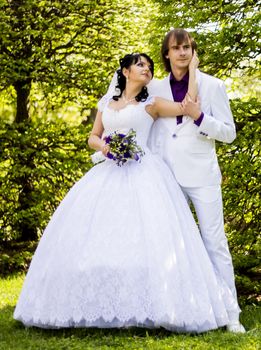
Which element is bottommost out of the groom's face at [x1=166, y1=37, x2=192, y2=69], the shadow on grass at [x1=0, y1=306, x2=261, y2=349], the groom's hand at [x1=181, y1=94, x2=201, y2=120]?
the shadow on grass at [x1=0, y1=306, x2=261, y2=349]

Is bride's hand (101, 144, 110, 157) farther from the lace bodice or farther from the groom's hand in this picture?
the groom's hand

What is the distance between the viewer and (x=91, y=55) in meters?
10.4

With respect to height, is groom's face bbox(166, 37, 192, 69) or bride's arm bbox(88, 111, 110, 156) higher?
groom's face bbox(166, 37, 192, 69)

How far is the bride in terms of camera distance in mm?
4746

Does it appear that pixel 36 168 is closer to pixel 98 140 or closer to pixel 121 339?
pixel 98 140

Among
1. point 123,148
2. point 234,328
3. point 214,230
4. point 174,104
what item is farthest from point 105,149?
point 234,328

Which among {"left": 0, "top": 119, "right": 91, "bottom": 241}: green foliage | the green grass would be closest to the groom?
the green grass

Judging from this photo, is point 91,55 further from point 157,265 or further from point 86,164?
point 157,265

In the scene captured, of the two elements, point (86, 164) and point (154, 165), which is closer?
point (154, 165)

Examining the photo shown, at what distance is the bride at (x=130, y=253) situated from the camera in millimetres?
4746

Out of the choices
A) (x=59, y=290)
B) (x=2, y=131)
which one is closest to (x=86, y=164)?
(x=2, y=131)

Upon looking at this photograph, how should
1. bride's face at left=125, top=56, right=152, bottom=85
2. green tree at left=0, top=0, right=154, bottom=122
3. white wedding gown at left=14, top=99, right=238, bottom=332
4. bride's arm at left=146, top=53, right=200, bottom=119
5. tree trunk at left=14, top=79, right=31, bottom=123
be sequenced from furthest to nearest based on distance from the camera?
tree trunk at left=14, top=79, right=31, bottom=123
green tree at left=0, top=0, right=154, bottom=122
bride's face at left=125, top=56, right=152, bottom=85
bride's arm at left=146, top=53, right=200, bottom=119
white wedding gown at left=14, top=99, right=238, bottom=332

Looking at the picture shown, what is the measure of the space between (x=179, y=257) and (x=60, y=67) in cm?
581

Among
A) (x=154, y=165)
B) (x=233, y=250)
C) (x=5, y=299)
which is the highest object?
(x=154, y=165)
